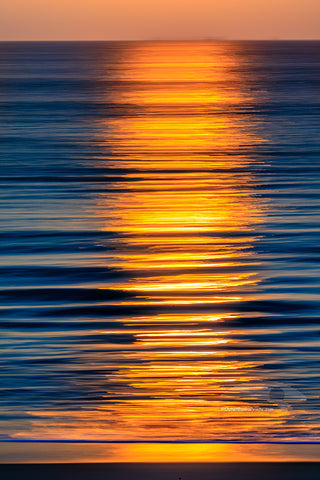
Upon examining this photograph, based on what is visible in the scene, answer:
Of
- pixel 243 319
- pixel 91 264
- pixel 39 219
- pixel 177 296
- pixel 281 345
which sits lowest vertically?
pixel 281 345

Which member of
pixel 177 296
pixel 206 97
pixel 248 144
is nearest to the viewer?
pixel 177 296

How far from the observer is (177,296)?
5.02 m

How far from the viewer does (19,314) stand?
4680mm

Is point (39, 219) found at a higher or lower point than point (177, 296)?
higher

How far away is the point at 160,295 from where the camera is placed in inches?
200

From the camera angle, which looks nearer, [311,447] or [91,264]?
[311,447]

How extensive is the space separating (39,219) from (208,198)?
2.42 metres

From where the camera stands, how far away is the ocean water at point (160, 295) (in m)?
3.03

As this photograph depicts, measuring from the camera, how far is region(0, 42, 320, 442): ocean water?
9.94 feet

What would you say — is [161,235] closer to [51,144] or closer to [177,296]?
[177,296]

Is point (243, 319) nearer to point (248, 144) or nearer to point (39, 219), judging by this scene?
point (39, 219)

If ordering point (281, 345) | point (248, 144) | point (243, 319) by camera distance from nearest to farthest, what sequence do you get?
point (281, 345) → point (243, 319) → point (248, 144)

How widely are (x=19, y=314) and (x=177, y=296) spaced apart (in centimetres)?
105

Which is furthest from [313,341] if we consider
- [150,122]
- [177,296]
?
[150,122]
